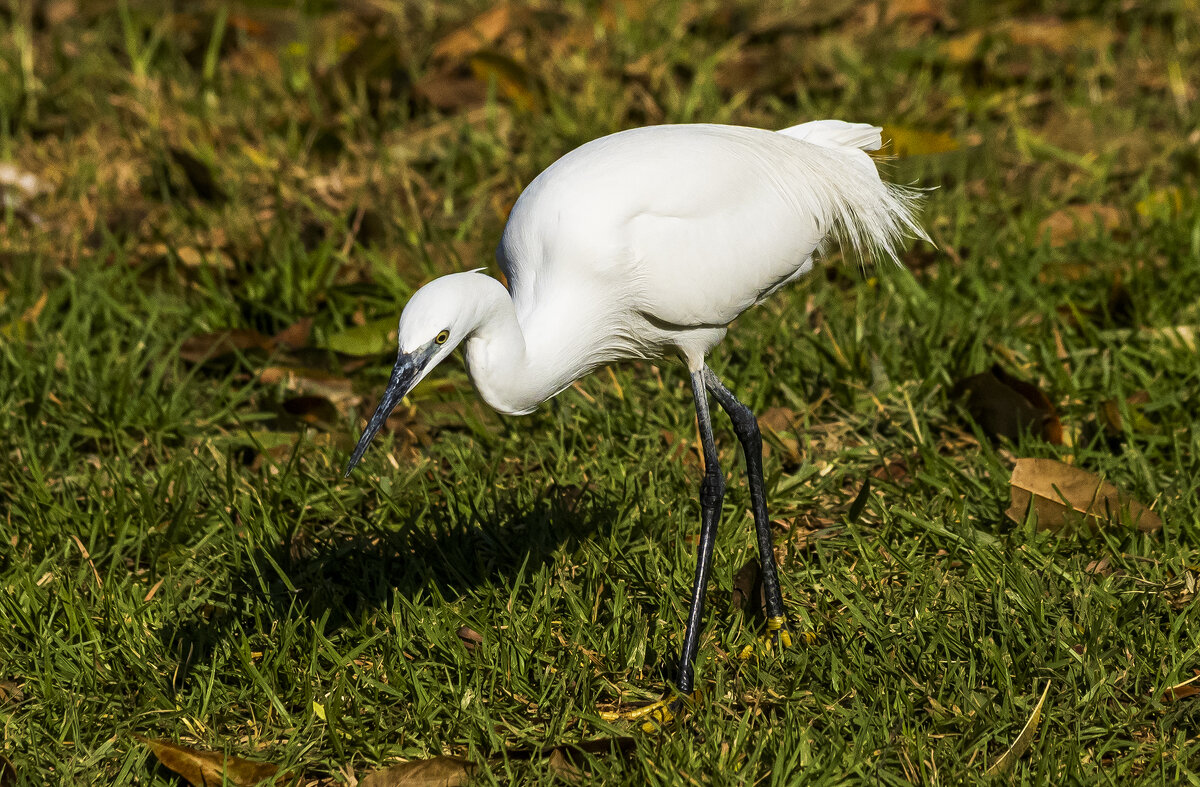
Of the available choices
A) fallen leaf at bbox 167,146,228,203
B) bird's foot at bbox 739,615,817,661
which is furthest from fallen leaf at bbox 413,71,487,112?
bird's foot at bbox 739,615,817,661

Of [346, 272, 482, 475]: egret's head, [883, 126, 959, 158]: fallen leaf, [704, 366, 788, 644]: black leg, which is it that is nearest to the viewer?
[346, 272, 482, 475]: egret's head

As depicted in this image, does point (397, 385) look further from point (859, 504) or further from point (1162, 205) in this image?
point (1162, 205)

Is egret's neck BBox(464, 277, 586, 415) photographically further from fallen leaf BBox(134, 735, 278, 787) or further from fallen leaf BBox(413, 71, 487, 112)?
fallen leaf BBox(413, 71, 487, 112)

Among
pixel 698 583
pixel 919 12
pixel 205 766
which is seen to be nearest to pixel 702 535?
pixel 698 583

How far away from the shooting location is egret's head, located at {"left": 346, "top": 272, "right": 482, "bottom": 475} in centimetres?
238

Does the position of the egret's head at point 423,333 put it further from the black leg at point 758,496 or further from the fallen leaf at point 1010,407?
the fallen leaf at point 1010,407

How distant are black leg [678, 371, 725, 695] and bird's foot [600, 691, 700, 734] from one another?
0.04 m

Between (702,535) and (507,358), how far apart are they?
68 cm

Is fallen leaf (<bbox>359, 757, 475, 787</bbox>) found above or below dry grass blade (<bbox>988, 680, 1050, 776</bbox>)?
above

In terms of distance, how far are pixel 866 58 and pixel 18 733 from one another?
174 inches

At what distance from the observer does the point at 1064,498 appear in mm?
3084

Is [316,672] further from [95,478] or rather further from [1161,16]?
[1161,16]

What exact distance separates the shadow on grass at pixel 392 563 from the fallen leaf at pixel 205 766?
407 millimetres

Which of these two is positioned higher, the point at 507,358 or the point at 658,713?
the point at 507,358
